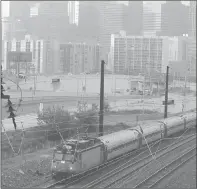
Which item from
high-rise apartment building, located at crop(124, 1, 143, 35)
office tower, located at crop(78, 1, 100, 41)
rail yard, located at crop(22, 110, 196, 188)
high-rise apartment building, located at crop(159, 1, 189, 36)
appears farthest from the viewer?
high-rise apartment building, located at crop(159, 1, 189, 36)

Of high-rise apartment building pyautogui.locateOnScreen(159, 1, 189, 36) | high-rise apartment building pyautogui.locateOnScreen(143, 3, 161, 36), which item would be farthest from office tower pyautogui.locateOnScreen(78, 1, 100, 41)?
high-rise apartment building pyautogui.locateOnScreen(159, 1, 189, 36)

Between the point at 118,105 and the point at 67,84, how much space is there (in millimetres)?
1230

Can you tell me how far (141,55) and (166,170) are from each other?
5.49 meters

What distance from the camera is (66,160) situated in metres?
4.07

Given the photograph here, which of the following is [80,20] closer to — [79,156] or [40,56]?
[40,56]

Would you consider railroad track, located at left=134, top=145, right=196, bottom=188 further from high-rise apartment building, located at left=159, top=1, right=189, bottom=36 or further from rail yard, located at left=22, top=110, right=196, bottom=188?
high-rise apartment building, located at left=159, top=1, right=189, bottom=36

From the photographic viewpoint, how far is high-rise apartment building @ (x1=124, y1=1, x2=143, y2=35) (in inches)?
642

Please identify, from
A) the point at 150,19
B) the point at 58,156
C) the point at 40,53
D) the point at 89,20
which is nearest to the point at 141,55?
the point at 40,53

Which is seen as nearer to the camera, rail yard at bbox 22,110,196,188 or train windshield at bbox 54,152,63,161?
rail yard at bbox 22,110,196,188

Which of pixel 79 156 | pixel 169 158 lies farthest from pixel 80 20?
pixel 79 156

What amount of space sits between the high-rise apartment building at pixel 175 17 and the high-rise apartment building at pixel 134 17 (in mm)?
1128

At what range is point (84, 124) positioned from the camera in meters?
6.32

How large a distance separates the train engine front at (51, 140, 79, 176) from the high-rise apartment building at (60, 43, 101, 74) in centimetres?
306

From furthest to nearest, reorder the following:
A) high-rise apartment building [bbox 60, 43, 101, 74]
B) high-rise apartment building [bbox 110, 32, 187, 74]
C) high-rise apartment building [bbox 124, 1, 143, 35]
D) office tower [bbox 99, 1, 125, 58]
A: high-rise apartment building [bbox 124, 1, 143, 35] < office tower [bbox 99, 1, 125, 58] < high-rise apartment building [bbox 110, 32, 187, 74] < high-rise apartment building [bbox 60, 43, 101, 74]
